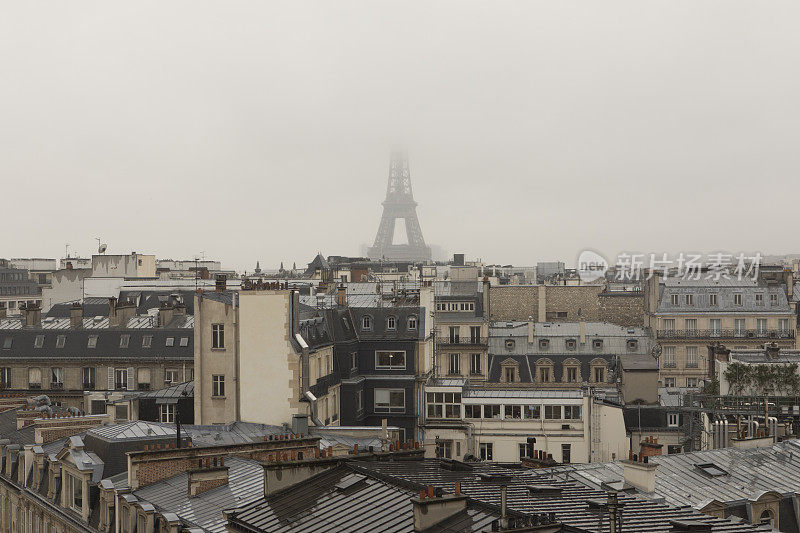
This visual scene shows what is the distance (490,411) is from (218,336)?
40.1 ft

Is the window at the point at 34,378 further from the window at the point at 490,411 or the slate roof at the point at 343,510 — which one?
the slate roof at the point at 343,510

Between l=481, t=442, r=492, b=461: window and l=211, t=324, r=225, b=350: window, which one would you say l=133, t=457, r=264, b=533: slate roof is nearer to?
l=211, t=324, r=225, b=350: window

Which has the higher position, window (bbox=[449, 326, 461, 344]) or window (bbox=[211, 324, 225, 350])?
window (bbox=[211, 324, 225, 350])

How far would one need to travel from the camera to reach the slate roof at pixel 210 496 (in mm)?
21344

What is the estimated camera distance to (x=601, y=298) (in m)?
90.8

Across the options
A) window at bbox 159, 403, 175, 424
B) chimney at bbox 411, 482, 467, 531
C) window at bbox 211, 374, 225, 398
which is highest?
chimney at bbox 411, 482, 467, 531

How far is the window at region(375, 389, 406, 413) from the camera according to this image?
164ft

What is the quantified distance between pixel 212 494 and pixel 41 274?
117 m

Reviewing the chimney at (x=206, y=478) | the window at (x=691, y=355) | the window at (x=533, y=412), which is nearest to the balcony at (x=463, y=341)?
the window at (x=691, y=355)

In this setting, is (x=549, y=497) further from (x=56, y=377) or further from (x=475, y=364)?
(x=475, y=364)

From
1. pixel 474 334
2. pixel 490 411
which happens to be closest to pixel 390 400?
pixel 490 411

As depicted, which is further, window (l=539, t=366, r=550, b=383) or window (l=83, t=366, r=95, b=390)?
window (l=539, t=366, r=550, b=383)

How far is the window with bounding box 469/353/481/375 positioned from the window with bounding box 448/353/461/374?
0.74 metres

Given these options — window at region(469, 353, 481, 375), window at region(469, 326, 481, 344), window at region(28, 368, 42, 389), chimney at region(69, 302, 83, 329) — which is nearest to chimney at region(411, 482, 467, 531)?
window at region(28, 368, 42, 389)
